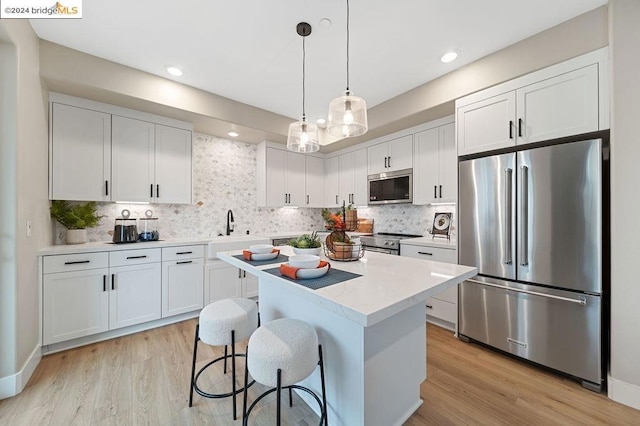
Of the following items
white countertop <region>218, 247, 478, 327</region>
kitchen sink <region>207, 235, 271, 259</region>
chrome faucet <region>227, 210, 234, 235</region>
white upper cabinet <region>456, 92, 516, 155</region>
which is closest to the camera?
white countertop <region>218, 247, 478, 327</region>

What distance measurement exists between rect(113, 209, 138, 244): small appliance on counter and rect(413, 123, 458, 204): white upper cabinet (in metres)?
3.53

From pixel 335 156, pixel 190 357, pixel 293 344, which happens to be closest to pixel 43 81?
pixel 190 357

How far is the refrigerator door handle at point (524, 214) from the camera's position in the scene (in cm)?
219

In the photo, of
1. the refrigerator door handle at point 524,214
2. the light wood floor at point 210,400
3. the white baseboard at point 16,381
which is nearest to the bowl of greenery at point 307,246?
the light wood floor at point 210,400

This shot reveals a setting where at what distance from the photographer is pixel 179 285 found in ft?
10.2

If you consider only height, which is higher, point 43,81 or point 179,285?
point 43,81

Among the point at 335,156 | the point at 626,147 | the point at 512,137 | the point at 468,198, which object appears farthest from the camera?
the point at 335,156

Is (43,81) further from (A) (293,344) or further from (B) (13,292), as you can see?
(A) (293,344)

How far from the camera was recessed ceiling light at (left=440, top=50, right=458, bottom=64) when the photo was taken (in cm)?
240

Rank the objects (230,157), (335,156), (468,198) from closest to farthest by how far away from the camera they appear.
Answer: (468,198) → (230,157) → (335,156)

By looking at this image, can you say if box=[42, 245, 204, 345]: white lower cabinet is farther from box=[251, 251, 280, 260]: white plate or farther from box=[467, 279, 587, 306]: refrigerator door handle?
box=[467, 279, 587, 306]: refrigerator door handle

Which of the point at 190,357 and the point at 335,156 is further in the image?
the point at 335,156

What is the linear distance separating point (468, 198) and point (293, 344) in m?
2.23

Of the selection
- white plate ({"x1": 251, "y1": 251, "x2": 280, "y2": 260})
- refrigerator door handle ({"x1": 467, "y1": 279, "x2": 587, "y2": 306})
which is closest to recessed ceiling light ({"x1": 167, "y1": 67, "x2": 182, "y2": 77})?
white plate ({"x1": 251, "y1": 251, "x2": 280, "y2": 260})
